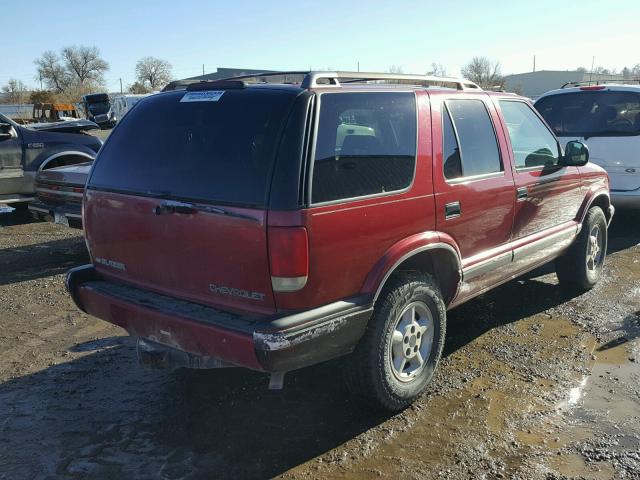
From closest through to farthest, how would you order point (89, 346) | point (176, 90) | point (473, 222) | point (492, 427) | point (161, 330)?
point (161, 330) → point (492, 427) → point (176, 90) → point (473, 222) → point (89, 346)

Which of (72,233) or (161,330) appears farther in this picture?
(72,233)

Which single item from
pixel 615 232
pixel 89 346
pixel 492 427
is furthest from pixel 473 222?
pixel 615 232

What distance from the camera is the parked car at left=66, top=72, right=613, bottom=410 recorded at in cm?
285

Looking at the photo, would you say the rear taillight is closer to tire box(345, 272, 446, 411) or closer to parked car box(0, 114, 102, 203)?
tire box(345, 272, 446, 411)

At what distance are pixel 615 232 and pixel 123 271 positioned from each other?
7.06 metres

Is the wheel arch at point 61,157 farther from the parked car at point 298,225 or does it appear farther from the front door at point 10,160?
the parked car at point 298,225

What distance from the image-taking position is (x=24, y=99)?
61219 mm

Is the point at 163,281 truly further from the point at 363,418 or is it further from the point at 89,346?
the point at 89,346

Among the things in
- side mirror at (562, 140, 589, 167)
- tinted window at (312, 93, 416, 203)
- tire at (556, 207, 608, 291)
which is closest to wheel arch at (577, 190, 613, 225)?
tire at (556, 207, 608, 291)

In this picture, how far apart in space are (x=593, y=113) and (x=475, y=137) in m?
4.61

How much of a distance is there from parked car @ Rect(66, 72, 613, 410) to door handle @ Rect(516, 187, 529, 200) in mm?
249

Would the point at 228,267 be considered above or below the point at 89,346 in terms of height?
above

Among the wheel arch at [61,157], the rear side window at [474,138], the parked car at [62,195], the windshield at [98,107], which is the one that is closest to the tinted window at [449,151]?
the rear side window at [474,138]

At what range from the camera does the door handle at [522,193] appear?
441 centimetres
